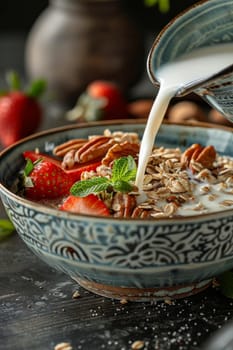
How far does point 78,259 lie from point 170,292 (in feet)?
0.57

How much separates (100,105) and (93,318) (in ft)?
3.82

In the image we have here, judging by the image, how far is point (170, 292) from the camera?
4.13ft

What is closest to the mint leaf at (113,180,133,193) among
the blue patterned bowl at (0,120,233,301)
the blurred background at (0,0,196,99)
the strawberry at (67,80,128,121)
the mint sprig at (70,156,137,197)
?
the mint sprig at (70,156,137,197)

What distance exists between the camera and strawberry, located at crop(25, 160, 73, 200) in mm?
1340

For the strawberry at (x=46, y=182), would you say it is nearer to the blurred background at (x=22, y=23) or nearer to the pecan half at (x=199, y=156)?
the pecan half at (x=199, y=156)

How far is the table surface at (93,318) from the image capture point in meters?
1.16

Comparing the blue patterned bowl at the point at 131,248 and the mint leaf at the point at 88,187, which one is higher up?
the mint leaf at the point at 88,187

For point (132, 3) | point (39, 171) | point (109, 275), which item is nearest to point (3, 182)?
point (39, 171)

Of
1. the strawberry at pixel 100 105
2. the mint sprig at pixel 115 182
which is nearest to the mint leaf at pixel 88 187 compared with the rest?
the mint sprig at pixel 115 182

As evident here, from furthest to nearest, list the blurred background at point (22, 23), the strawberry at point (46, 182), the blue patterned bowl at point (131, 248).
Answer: the blurred background at point (22, 23)
the strawberry at point (46, 182)
the blue patterned bowl at point (131, 248)

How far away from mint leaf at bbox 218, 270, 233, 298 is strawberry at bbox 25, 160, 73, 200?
0.30 m

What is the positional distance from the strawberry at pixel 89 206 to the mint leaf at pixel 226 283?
243mm

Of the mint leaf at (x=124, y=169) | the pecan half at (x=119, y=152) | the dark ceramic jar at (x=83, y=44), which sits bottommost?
the dark ceramic jar at (x=83, y=44)

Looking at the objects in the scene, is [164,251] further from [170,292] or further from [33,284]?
[33,284]
